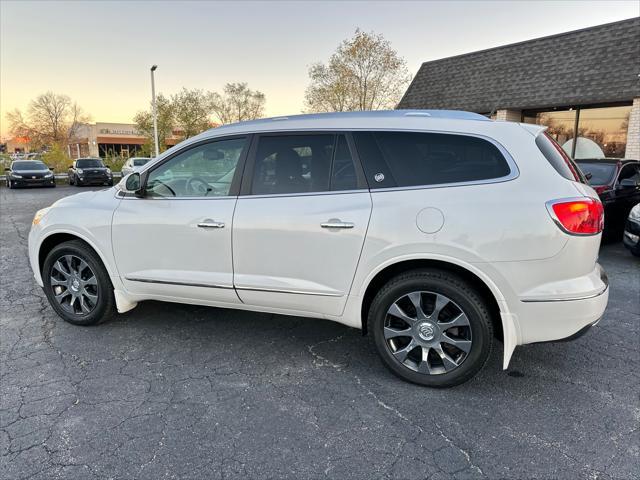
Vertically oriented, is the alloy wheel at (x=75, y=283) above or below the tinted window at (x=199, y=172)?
below

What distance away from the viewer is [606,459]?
2.34 m

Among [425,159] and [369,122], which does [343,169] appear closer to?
[369,122]

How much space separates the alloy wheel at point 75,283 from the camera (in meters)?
4.00

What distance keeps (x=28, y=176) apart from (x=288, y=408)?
25.2 meters

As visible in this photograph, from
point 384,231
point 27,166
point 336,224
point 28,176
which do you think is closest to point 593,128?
point 384,231

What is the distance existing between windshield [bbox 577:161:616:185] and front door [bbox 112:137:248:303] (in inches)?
271

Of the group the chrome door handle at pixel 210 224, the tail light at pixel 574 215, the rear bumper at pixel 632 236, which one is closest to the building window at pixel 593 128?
the rear bumper at pixel 632 236

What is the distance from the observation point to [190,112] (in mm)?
39094

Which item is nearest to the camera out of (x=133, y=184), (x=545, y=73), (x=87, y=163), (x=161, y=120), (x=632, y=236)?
(x=133, y=184)

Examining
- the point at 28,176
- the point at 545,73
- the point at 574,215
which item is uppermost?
the point at 545,73

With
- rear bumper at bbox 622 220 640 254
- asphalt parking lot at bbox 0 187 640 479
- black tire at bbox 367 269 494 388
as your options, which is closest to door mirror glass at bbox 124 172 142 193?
asphalt parking lot at bbox 0 187 640 479

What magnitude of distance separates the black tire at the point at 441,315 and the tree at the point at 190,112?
39063 millimetres

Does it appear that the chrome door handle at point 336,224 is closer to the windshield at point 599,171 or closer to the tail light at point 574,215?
the tail light at point 574,215

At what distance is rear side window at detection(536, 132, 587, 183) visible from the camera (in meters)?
2.79
